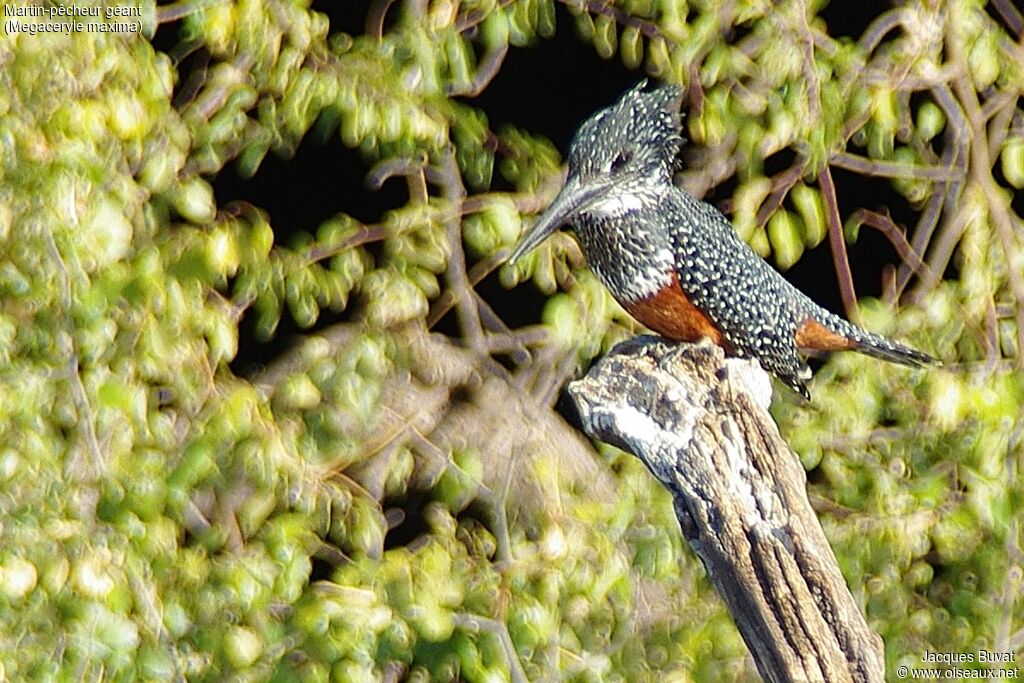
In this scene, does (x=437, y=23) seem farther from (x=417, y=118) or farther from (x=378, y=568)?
(x=378, y=568)

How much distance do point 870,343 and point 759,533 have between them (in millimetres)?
749

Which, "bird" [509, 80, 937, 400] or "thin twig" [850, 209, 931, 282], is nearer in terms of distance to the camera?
"bird" [509, 80, 937, 400]

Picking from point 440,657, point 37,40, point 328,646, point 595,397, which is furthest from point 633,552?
point 37,40

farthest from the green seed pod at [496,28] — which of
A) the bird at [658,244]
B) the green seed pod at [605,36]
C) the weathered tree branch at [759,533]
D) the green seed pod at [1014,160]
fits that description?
the weathered tree branch at [759,533]

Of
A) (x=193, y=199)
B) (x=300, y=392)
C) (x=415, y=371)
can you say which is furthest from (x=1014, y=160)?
(x=193, y=199)

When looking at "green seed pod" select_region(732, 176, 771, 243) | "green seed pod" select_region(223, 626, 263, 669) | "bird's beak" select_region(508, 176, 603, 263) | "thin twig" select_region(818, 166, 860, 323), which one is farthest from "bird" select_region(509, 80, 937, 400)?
"green seed pod" select_region(223, 626, 263, 669)

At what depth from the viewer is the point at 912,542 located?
2.90 m

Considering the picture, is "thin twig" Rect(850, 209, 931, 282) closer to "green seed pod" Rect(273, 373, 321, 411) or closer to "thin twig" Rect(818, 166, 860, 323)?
"thin twig" Rect(818, 166, 860, 323)

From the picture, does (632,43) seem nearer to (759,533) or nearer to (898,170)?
(898,170)

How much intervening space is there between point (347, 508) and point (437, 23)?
2.84 ft

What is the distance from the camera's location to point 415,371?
10.6 ft

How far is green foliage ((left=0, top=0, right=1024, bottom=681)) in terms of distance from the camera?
2.54 meters

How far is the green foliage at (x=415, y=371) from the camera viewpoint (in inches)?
100

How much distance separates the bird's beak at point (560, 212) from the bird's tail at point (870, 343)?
41 cm
